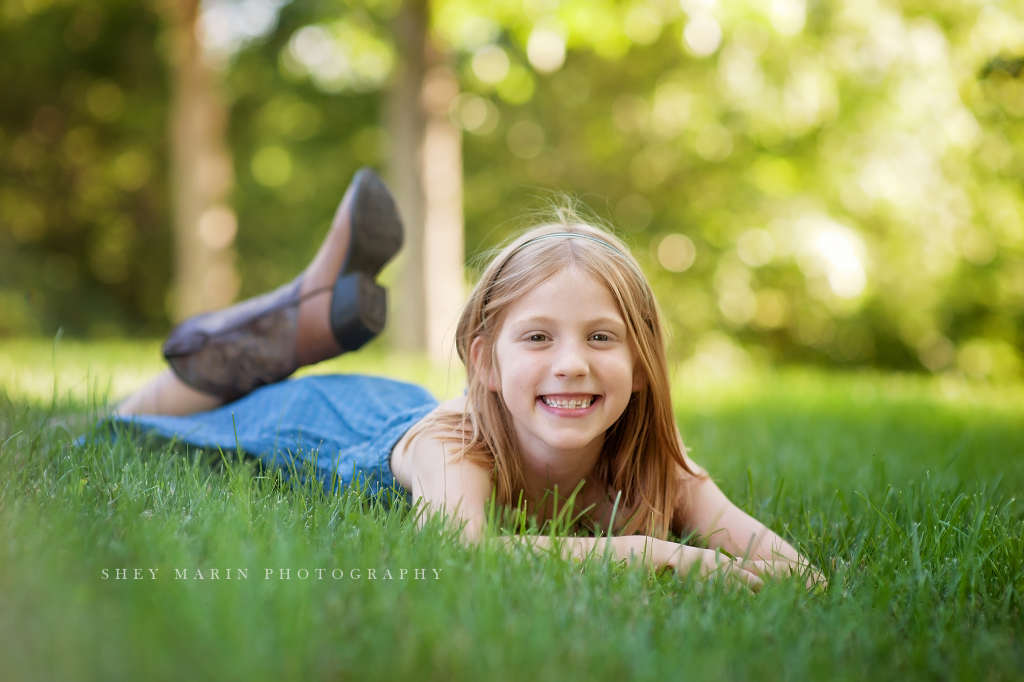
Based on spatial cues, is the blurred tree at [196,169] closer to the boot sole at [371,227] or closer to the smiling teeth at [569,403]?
the boot sole at [371,227]

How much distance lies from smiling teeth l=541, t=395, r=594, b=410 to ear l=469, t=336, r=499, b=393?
0.23 metres

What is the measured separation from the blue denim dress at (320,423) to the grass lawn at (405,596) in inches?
13.8

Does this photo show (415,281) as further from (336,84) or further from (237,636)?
(237,636)

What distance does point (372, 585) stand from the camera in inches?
53.6

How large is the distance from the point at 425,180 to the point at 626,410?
572 centimetres

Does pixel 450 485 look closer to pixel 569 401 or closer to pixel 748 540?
pixel 569 401

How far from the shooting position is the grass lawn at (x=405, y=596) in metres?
1.10

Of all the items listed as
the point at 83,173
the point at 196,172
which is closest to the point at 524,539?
the point at 196,172

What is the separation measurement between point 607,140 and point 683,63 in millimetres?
1452

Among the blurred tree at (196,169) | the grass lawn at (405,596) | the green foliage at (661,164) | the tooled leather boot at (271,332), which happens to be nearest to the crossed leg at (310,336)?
the tooled leather boot at (271,332)

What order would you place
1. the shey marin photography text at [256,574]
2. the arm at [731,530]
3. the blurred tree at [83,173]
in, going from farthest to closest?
the blurred tree at [83,173]
the arm at [731,530]
the shey marin photography text at [256,574]

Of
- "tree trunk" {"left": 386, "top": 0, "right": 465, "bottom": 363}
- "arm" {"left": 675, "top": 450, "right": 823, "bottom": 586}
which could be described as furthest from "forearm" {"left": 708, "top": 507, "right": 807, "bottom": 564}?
Answer: "tree trunk" {"left": 386, "top": 0, "right": 465, "bottom": 363}

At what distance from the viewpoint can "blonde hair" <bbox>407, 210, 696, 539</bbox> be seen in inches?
81.0

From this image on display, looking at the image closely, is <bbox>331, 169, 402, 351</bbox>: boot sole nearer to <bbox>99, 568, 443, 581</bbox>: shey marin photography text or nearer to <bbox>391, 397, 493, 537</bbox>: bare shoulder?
<bbox>391, 397, 493, 537</bbox>: bare shoulder
